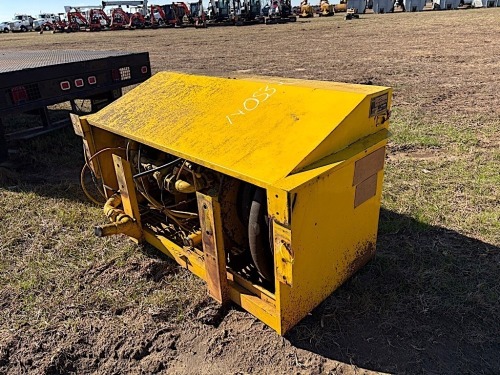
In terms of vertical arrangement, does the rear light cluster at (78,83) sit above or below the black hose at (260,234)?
above

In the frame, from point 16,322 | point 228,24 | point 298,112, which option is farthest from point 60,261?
point 228,24

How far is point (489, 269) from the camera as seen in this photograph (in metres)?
2.56

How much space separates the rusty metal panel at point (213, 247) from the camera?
81.7 inches

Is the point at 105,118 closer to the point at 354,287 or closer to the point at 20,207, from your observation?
the point at 20,207

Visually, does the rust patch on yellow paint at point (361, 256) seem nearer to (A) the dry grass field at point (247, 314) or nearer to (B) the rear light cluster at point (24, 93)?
(A) the dry grass field at point (247, 314)

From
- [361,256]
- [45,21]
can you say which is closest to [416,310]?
[361,256]

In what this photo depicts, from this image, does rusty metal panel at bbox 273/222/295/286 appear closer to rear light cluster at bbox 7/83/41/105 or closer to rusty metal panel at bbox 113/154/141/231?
rusty metal panel at bbox 113/154/141/231

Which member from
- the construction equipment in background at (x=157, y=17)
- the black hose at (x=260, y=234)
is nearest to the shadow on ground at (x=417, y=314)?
the black hose at (x=260, y=234)

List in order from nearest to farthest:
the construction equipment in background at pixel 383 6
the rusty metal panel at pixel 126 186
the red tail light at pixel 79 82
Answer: the rusty metal panel at pixel 126 186 → the red tail light at pixel 79 82 → the construction equipment in background at pixel 383 6

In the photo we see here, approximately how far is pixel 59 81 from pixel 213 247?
277 cm

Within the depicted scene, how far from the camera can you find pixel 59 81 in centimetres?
397

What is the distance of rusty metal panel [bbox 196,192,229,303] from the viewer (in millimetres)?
2074

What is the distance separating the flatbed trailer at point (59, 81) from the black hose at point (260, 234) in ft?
8.97

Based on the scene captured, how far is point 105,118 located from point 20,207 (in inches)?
56.1
